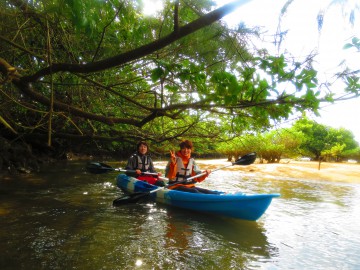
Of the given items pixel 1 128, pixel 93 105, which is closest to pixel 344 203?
pixel 93 105

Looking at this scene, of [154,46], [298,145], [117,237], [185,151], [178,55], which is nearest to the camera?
[154,46]

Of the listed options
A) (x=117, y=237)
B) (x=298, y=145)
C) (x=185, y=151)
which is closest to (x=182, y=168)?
(x=185, y=151)

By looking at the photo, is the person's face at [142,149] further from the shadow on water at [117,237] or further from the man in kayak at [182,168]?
the shadow on water at [117,237]

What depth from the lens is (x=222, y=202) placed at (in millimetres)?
4844

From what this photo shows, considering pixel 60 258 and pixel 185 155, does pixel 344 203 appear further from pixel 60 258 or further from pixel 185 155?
pixel 60 258

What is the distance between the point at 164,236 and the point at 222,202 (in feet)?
→ 3.93

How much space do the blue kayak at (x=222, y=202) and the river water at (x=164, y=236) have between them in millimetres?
176

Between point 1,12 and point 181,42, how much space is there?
2130 mm

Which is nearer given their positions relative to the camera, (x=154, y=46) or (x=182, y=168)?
(x=154, y=46)

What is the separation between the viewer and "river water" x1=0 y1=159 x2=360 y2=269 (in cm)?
330

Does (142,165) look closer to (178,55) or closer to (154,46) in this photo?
(178,55)

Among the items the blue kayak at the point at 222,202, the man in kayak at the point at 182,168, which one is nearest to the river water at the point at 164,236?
the blue kayak at the point at 222,202

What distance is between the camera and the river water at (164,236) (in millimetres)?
3299

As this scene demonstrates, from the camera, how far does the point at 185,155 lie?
626cm
